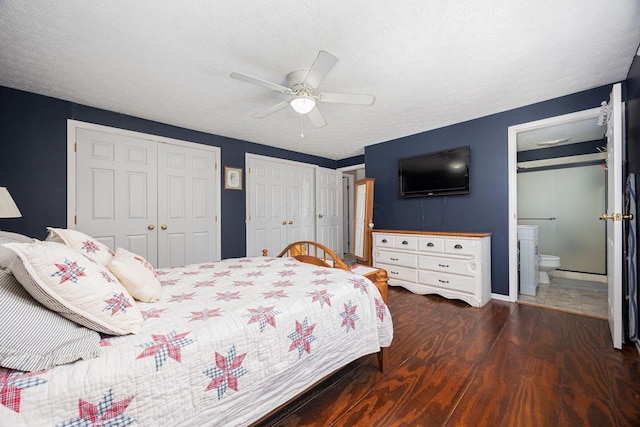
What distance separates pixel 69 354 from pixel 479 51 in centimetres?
282

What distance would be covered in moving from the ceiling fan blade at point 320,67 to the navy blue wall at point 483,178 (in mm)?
2494

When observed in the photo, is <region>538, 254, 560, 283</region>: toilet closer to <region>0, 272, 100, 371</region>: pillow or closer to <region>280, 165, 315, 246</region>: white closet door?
<region>280, 165, 315, 246</region>: white closet door

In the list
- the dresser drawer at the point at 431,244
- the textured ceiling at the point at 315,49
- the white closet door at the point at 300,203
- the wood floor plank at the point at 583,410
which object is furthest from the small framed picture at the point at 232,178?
the wood floor plank at the point at 583,410

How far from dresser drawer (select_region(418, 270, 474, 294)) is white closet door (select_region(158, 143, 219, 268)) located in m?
2.97

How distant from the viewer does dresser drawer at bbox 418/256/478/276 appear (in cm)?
310

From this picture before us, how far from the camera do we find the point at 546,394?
1581 millimetres

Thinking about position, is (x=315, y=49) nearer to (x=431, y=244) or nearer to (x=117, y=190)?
(x=431, y=244)

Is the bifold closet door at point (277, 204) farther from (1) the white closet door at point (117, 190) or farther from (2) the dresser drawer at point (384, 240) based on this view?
(2) the dresser drawer at point (384, 240)

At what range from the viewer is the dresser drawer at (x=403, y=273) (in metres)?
3.58

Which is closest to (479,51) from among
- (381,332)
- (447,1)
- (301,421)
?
(447,1)

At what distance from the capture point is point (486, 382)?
1702 millimetres

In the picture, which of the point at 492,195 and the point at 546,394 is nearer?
the point at 546,394

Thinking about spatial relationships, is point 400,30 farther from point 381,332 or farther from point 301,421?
point 301,421

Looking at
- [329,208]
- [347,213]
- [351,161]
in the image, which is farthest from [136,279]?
[347,213]
